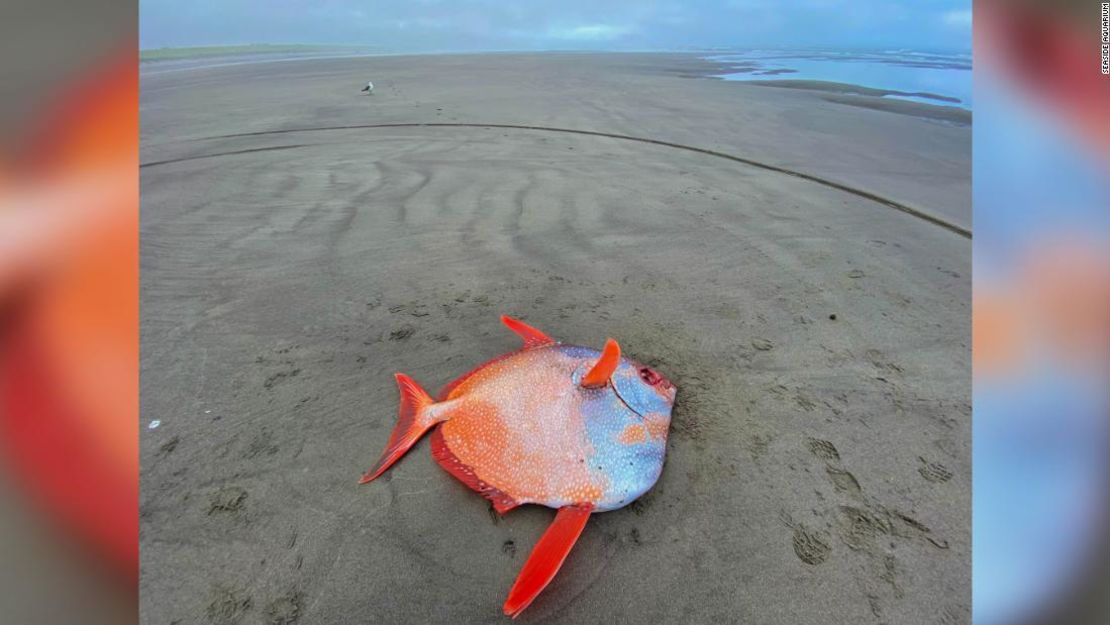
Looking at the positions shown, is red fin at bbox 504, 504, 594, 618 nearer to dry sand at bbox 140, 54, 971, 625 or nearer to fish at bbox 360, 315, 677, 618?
fish at bbox 360, 315, 677, 618

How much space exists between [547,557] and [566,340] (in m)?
1.35

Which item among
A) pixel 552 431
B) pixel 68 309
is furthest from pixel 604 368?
pixel 68 309

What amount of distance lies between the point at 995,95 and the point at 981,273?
0.16 meters

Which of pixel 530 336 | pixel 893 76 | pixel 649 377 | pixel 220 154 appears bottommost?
pixel 649 377

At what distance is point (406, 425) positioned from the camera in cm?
204

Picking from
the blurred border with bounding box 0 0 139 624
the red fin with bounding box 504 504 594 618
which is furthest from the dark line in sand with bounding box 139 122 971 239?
the blurred border with bounding box 0 0 139 624

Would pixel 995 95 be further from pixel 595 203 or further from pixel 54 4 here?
pixel 595 203

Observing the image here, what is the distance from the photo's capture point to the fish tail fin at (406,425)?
197 cm

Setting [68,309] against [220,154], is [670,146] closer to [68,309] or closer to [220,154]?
[220,154]

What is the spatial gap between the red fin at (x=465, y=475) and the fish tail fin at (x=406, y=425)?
0.21 ft

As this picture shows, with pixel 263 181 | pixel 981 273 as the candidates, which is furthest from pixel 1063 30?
pixel 263 181

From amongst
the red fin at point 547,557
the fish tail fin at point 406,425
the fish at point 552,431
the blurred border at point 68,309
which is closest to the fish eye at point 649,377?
the fish at point 552,431

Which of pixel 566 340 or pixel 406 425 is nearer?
pixel 406 425

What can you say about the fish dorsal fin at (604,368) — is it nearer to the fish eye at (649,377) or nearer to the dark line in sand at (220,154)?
the fish eye at (649,377)
